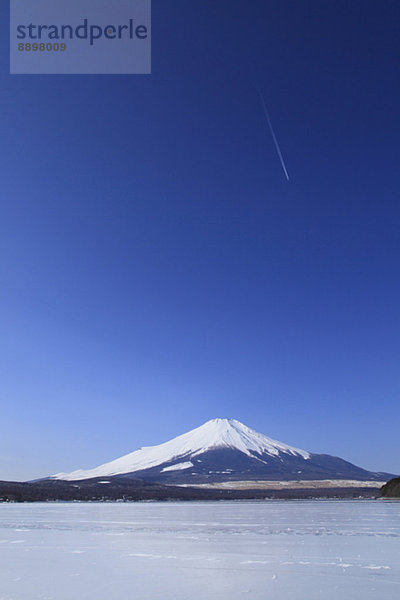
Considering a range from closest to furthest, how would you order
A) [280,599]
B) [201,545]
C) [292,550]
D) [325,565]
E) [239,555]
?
[280,599] → [325,565] → [239,555] → [292,550] → [201,545]

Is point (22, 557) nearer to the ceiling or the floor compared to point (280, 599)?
nearer to the floor

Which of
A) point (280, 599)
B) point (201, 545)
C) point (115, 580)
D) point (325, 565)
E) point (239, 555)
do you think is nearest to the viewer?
point (280, 599)

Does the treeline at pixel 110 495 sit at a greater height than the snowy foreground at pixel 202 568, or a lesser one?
lesser

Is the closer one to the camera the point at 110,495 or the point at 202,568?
the point at 202,568

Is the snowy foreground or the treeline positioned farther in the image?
the treeline

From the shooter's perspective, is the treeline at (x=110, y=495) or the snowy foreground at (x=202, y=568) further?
the treeline at (x=110, y=495)

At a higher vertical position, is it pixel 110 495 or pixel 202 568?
pixel 202 568

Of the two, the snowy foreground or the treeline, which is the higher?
the snowy foreground

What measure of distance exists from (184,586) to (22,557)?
622cm

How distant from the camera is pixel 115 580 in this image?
9961 millimetres

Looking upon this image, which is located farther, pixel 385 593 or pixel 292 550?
pixel 292 550

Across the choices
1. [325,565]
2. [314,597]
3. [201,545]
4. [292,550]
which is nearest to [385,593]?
[314,597]

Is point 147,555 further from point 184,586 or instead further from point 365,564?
point 365,564

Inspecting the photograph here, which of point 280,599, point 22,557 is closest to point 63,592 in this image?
point 280,599
